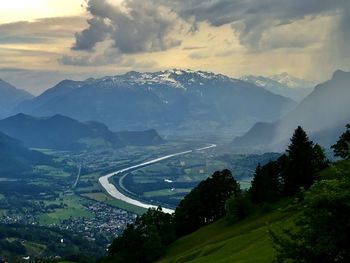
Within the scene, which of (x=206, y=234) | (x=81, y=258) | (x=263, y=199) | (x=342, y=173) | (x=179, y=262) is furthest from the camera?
(x=81, y=258)

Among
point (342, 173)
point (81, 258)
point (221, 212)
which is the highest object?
point (342, 173)

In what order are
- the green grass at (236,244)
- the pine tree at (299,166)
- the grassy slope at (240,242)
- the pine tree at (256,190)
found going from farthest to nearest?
1. the pine tree at (256,190)
2. the pine tree at (299,166)
3. the green grass at (236,244)
4. the grassy slope at (240,242)

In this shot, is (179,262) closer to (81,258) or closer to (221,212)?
(221,212)

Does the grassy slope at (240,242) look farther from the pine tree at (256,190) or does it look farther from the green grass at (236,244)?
the pine tree at (256,190)

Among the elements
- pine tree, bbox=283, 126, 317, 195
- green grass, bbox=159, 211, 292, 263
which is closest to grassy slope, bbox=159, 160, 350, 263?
green grass, bbox=159, 211, 292, 263

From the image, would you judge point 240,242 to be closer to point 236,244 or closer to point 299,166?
point 236,244

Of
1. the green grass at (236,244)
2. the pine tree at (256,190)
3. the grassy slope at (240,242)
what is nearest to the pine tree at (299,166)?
the grassy slope at (240,242)

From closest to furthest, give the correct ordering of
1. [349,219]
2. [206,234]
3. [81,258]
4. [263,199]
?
[349,219] → [206,234] → [263,199] → [81,258]

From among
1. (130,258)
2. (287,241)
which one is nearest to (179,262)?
(130,258)
